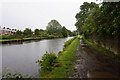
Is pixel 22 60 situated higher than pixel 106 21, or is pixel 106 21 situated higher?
pixel 106 21

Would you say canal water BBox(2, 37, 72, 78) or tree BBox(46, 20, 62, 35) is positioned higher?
tree BBox(46, 20, 62, 35)

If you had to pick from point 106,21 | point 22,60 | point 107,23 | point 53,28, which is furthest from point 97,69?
point 53,28

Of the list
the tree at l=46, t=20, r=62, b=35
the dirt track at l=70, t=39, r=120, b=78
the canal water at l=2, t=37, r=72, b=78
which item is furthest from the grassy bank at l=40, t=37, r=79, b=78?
the tree at l=46, t=20, r=62, b=35

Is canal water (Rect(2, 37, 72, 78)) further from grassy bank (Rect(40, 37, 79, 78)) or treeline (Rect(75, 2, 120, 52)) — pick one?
treeline (Rect(75, 2, 120, 52))

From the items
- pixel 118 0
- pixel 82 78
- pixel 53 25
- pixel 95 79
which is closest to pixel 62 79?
pixel 82 78

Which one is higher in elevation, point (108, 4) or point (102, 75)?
point (108, 4)

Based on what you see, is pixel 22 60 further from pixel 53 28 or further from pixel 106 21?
pixel 53 28

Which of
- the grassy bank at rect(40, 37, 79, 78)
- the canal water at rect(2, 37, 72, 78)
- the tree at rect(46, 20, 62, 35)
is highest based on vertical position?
the tree at rect(46, 20, 62, 35)

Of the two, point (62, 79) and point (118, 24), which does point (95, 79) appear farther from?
point (118, 24)

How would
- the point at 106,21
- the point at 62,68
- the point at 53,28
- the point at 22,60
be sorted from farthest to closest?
the point at 53,28 → the point at 22,60 → the point at 106,21 → the point at 62,68

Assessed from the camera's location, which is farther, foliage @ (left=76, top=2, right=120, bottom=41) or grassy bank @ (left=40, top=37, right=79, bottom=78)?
foliage @ (left=76, top=2, right=120, bottom=41)

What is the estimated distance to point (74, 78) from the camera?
367cm

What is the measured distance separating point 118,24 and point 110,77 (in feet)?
9.77

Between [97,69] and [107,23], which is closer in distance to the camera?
[97,69]
